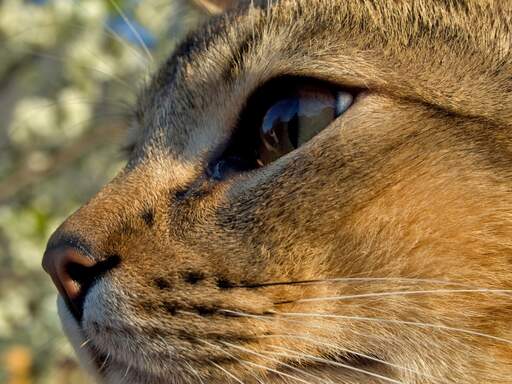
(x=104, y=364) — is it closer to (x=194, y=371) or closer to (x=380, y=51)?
(x=194, y=371)

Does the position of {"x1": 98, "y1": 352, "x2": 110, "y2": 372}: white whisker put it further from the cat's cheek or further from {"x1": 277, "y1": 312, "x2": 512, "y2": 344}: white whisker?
{"x1": 277, "y1": 312, "x2": 512, "y2": 344}: white whisker

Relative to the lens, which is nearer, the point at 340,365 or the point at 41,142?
the point at 340,365

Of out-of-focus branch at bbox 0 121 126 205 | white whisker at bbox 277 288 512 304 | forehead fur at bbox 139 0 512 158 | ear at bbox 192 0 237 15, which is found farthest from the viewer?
out-of-focus branch at bbox 0 121 126 205

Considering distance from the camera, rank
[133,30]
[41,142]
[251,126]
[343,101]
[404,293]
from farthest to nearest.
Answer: [41,142] < [133,30] < [251,126] < [343,101] < [404,293]

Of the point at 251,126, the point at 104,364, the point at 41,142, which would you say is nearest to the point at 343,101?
the point at 251,126

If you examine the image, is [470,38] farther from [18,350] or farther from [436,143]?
[18,350]

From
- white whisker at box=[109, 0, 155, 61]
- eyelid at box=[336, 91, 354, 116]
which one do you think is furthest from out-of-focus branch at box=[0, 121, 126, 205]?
eyelid at box=[336, 91, 354, 116]

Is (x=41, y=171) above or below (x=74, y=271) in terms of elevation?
below

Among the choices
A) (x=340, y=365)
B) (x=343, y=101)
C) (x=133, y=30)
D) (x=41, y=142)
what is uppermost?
(x=133, y=30)
